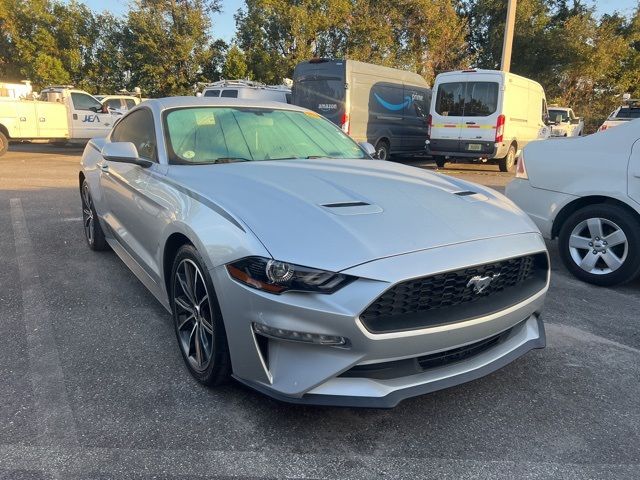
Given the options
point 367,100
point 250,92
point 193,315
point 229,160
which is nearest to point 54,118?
point 250,92

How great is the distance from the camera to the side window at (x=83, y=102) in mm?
15484

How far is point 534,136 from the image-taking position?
14219 mm

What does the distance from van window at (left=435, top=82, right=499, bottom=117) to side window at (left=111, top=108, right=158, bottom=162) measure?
30.2 ft

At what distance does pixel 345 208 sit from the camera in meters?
2.60

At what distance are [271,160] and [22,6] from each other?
34187 millimetres

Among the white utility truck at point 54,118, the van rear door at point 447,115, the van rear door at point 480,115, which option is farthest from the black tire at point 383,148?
the white utility truck at point 54,118

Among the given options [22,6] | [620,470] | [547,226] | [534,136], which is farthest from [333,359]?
[22,6]

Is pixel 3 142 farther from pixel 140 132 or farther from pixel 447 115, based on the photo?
pixel 140 132

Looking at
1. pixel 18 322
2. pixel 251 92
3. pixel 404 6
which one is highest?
pixel 404 6

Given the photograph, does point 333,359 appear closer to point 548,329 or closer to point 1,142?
point 548,329

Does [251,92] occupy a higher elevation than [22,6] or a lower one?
lower

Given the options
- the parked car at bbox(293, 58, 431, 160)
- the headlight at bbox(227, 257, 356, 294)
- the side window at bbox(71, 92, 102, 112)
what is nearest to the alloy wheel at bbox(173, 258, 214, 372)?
the headlight at bbox(227, 257, 356, 294)

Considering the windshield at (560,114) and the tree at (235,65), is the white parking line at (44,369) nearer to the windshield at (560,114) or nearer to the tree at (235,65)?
the windshield at (560,114)

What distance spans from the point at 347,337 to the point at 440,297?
1.64 ft
